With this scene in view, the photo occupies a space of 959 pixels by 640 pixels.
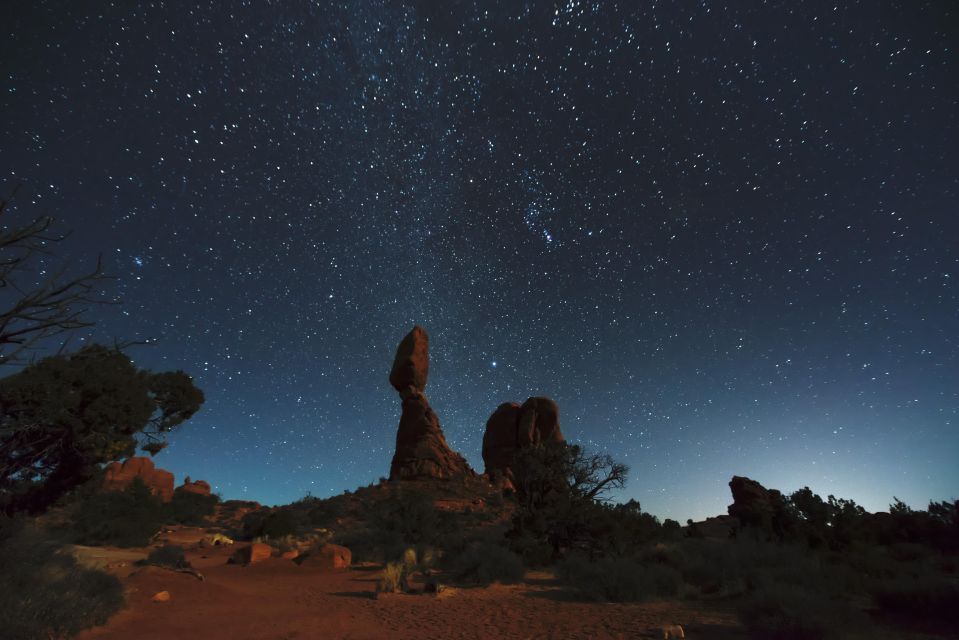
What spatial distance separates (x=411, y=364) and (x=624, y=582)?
44.2 meters

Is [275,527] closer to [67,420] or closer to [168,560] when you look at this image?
[168,560]

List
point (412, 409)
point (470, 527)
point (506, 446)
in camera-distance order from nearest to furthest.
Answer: point (470, 527) → point (412, 409) → point (506, 446)

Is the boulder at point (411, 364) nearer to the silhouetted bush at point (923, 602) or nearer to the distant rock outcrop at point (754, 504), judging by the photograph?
the distant rock outcrop at point (754, 504)

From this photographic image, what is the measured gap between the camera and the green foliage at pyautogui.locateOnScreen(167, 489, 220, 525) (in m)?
37.6

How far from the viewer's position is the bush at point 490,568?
13344mm

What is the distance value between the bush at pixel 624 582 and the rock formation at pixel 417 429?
35.2m

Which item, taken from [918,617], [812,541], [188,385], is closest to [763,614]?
[918,617]

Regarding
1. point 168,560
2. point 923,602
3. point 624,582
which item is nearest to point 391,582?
point 624,582

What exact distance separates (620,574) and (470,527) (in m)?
20.5

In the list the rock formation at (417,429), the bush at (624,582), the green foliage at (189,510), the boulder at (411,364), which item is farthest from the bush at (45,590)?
the boulder at (411,364)

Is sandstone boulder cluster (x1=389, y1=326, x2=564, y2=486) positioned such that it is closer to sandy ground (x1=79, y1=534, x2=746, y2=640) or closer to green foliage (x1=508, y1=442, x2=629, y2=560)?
green foliage (x1=508, y1=442, x2=629, y2=560)

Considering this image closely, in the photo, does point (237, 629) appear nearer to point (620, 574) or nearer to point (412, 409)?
point (620, 574)

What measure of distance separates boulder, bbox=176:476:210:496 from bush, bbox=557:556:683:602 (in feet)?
190

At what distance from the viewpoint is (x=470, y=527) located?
1171 inches
